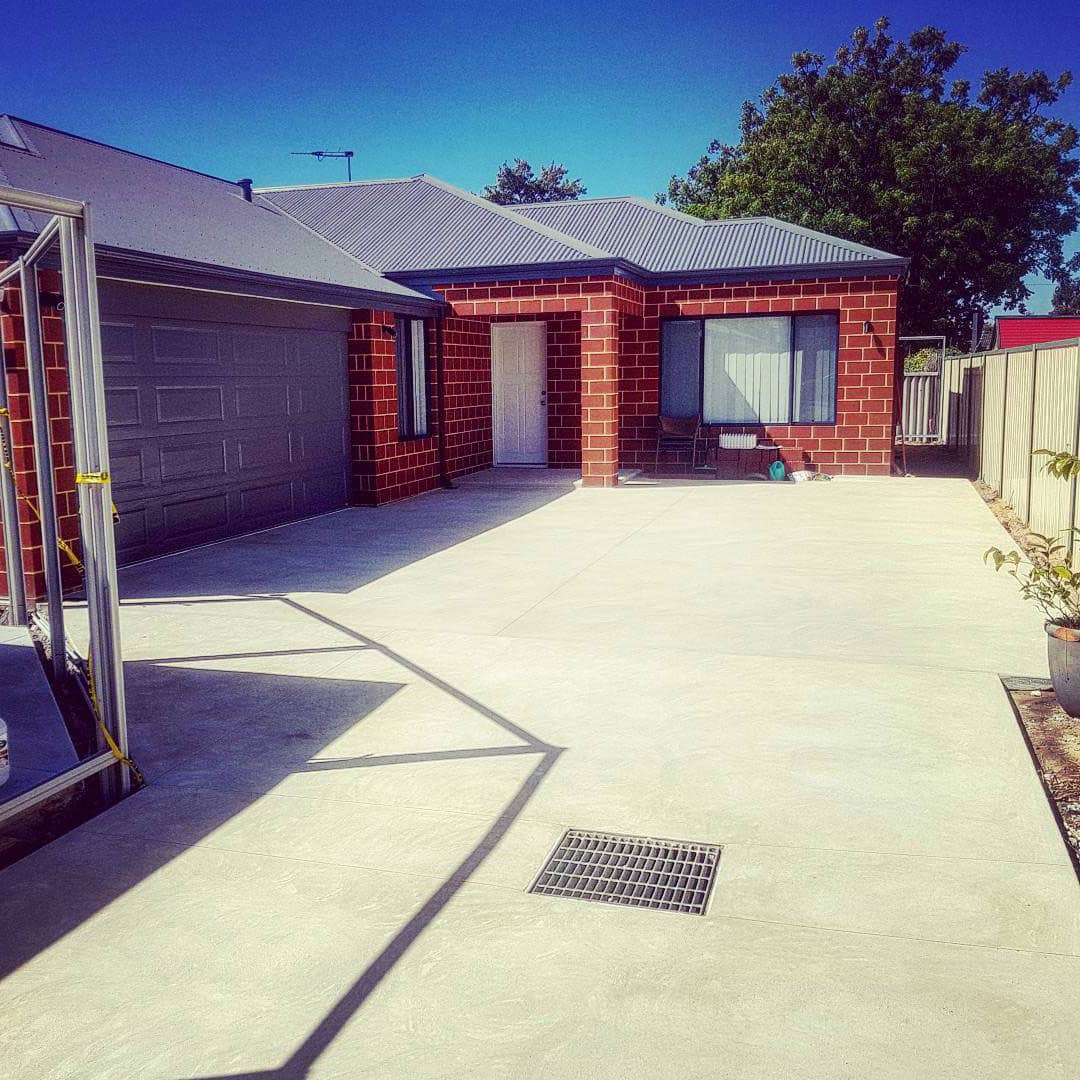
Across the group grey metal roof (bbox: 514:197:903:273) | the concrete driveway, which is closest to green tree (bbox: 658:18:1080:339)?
grey metal roof (bbox: 514:197:903:273)

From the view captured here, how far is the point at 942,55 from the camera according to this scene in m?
32.2

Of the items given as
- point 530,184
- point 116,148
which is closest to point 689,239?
point 116,148

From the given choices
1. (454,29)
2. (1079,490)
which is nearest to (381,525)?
(1079,490)

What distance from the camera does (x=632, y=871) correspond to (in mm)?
3381

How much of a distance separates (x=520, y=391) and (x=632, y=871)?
14330 mm

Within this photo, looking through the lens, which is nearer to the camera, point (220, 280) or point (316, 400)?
point (220, 280)

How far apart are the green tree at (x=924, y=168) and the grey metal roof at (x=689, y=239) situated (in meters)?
14.0

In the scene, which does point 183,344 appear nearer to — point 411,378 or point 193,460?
point 193,460

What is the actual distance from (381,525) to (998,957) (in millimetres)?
8856

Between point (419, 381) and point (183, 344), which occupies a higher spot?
point (183, 344)

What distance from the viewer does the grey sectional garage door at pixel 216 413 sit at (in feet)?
27.9

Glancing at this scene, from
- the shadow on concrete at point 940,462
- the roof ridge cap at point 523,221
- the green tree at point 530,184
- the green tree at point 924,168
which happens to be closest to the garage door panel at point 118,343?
the roof ridge cap at point 523,221

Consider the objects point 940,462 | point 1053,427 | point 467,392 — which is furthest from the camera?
point 940,462

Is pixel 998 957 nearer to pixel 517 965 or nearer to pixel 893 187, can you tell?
pixel 517 965
